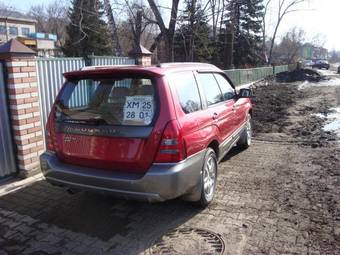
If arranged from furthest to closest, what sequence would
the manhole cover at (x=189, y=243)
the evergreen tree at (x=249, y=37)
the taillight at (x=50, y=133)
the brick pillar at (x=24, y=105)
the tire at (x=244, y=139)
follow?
the evergreen tree at (x=249, y=37) → the tire at (x=244, y=139) → the brick pillar at (x=24, y=105) → the taillight at (x=50, y=133) → the manhole cover at (x=189, y=243)

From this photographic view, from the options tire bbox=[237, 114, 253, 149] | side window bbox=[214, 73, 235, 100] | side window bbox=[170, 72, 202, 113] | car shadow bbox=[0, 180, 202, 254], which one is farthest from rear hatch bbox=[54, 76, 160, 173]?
tire bbox=[237, 114, 253, 149]

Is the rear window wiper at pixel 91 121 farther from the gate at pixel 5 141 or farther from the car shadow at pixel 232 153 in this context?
the car shadow at pixel 232 153

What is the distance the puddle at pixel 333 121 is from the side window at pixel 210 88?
4.74m

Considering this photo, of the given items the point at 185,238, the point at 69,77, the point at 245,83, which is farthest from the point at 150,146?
the point at 245,83

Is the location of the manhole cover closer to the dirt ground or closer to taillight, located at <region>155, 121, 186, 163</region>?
the dirt ground

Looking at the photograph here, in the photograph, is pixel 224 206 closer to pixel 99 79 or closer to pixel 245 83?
pixel 99 79

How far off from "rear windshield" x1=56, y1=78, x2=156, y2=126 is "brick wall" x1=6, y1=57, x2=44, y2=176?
4.70 ft

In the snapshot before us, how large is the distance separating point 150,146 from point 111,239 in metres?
1.06

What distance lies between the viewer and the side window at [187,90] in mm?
3760

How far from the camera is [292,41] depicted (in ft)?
218

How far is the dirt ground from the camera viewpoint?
3.43m

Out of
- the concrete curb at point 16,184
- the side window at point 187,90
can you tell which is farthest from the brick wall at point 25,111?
the side window at point 187,90

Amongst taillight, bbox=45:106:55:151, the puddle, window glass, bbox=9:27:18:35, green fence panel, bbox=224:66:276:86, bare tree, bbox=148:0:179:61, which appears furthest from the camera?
window glass, bbox=9:27:18:35

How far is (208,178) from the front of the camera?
A: 4.30 m
